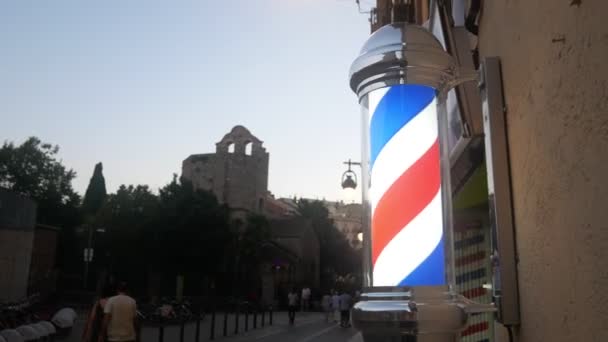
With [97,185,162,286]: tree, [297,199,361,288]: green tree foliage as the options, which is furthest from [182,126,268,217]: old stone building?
[97,185,162,286]: tree

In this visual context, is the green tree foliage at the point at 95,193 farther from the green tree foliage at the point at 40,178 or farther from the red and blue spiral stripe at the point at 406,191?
the red and blue spiral stripe at the point at 406,191

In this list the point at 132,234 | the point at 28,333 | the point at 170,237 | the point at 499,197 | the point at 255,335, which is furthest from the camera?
the point at 132,234

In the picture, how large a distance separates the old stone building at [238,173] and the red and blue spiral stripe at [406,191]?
60.4 m

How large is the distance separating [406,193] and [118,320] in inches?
272

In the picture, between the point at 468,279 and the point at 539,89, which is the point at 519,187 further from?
the point at 468,279

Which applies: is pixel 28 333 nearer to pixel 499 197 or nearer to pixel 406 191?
pixel 499 197

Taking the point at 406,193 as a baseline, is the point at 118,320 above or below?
below

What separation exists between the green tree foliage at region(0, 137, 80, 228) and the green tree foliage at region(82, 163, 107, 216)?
433cm

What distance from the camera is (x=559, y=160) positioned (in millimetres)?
1385

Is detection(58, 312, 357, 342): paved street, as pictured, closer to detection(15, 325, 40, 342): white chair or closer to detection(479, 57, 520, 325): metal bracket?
detection(15, 325, 40, 342): white chair

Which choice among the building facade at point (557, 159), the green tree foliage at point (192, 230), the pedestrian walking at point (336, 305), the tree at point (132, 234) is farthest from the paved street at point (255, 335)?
the tree at point (132, 234)

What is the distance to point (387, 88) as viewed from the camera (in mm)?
1539

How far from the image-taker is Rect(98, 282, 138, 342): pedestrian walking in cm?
742

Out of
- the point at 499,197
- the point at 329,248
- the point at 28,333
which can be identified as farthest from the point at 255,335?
the point at 329,248
